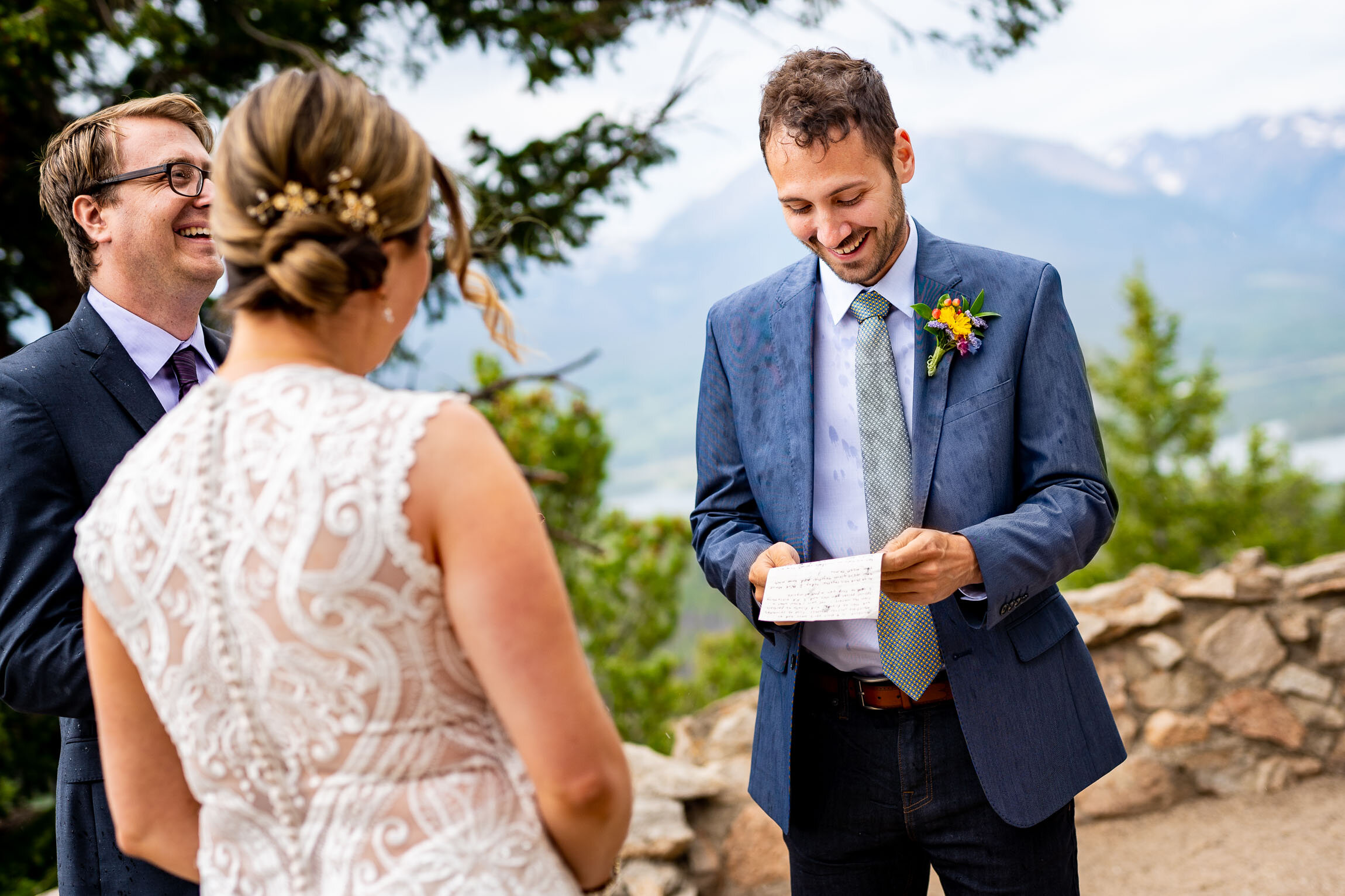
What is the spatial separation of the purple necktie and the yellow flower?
161 centimetres

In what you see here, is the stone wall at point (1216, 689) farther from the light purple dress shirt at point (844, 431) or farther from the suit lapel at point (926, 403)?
the suit lapel at point (926, 403)

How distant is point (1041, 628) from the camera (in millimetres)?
2016

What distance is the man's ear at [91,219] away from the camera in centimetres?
207

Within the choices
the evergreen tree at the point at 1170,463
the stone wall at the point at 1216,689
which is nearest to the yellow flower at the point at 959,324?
the stone wall at the point at 1216,689

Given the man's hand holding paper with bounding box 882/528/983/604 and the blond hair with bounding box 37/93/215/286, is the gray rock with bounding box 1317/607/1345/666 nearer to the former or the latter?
the man's hand holding paper with bounding box 882/528/983/604

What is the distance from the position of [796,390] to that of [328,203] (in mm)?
1222

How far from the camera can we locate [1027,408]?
200 centimetres

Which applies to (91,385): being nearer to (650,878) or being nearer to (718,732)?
(650,878)

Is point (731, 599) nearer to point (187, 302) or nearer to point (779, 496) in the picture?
point (779, 496)

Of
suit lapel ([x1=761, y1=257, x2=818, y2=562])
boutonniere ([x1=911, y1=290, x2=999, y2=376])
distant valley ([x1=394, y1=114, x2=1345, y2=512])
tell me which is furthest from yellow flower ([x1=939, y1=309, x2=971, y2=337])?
distant valley ([x1=394, y1=114, x2=1345, y2=512])

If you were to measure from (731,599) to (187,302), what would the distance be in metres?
1.34

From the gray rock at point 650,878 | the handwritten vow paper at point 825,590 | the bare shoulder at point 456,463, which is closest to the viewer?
the bare shoulder at point 456,463

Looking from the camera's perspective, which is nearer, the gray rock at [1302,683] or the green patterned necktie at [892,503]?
the green patterned necktie at [892,503]

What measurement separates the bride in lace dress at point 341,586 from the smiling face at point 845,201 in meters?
1.10
